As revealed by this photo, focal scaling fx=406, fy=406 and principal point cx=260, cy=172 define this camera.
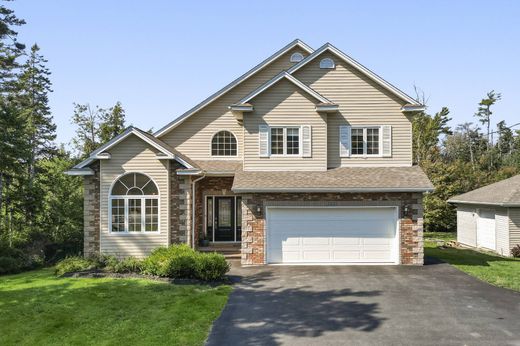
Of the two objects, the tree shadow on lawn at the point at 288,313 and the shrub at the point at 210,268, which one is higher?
the shrub at the point at 210,268

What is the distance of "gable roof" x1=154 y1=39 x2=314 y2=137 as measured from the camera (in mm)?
20531

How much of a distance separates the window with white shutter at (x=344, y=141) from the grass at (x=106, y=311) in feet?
28.7

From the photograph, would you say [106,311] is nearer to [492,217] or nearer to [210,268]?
[210,268]

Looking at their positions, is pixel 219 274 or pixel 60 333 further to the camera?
pixel 219 274

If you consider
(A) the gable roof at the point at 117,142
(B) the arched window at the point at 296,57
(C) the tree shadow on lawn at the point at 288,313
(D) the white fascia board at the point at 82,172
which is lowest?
(C) the tree shadow on lawn at the point at 288,313

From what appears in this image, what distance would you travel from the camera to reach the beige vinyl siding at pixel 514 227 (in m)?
21.8

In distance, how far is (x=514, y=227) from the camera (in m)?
22.1

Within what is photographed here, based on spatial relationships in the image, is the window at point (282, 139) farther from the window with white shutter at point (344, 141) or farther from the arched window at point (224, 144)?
the arched window at point (224, 144)

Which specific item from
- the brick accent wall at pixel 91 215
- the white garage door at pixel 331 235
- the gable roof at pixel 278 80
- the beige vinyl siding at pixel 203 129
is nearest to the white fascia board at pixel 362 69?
the gable roof at pixel 278 80

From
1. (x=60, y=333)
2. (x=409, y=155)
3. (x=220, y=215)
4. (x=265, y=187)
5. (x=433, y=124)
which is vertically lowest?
(x=60, y=333)

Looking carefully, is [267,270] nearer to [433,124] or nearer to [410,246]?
[410,246]

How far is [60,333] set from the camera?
30.2ft

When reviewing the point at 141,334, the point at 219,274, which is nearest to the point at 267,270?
the point at 219,274

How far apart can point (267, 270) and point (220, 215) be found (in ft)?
19.8
